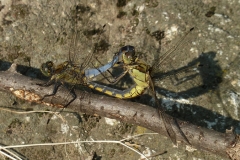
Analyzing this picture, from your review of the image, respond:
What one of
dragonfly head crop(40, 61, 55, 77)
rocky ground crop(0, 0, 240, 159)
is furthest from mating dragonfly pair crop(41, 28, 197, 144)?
rocky ground crop(0, 0, 240, 159)

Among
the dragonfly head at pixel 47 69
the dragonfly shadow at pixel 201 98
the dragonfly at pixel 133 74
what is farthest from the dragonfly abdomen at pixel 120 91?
the dragonfly head at pixel 47 69

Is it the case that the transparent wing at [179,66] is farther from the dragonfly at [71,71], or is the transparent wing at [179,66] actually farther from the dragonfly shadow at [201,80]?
the dragonfly at [71,71]

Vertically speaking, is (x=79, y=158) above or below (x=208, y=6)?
below

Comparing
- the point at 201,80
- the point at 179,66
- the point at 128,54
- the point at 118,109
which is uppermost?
the point at 128,54

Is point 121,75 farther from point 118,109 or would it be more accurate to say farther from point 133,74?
point 118,109

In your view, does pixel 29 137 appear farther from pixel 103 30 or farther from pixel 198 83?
pixel 198 83

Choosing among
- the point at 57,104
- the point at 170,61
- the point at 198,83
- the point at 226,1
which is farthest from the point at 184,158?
the point at 226,1

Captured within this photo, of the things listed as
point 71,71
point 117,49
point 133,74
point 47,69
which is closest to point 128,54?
point 133,74
